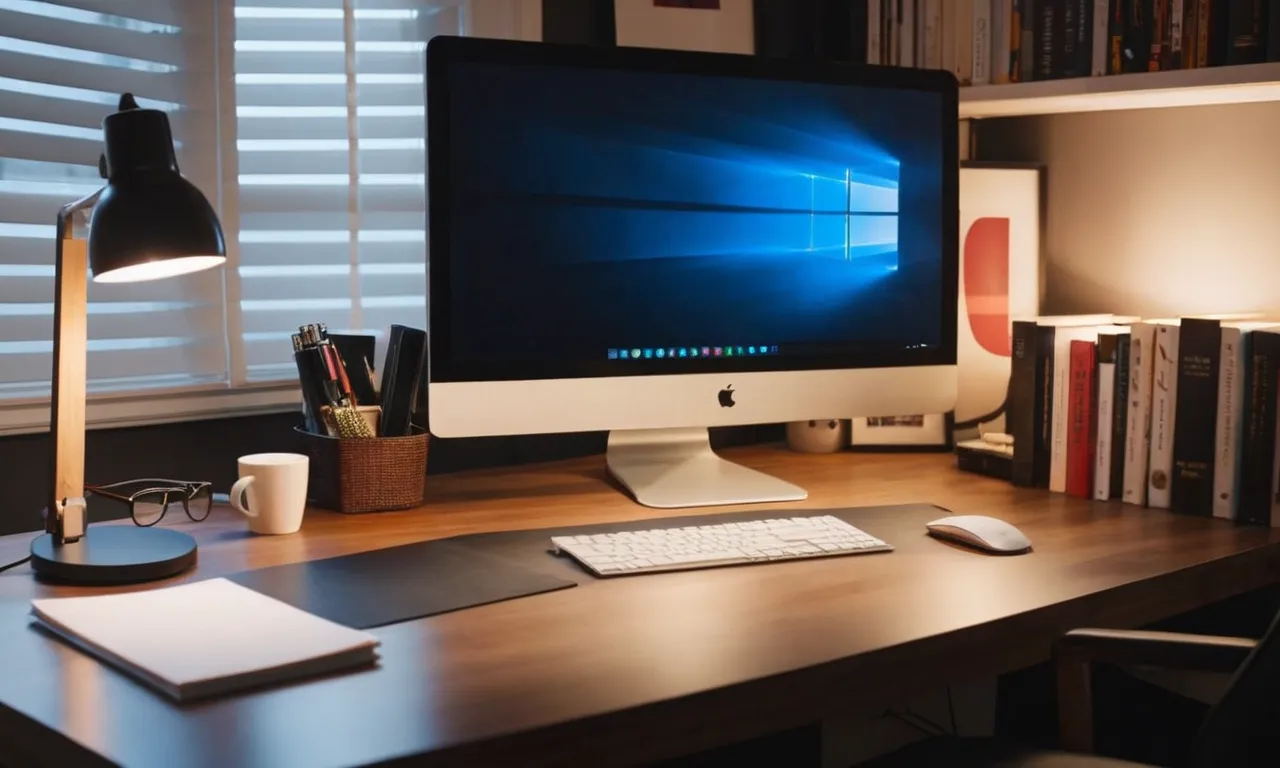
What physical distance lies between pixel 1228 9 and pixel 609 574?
1.18 metres

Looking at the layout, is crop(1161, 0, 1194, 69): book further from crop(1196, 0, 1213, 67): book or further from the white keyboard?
the white keyboard

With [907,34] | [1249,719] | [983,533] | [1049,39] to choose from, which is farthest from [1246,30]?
[1249,719]

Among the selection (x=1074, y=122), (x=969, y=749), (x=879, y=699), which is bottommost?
(x=969, y=749)

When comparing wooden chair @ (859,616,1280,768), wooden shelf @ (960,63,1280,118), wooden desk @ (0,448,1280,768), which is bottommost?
wooden chair @ (859,616,1280,768)

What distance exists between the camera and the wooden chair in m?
0.99

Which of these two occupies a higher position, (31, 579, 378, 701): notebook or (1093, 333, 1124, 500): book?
(1093, 333, 1124, 500): book

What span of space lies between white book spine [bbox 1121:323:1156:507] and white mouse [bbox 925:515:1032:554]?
0.31 m

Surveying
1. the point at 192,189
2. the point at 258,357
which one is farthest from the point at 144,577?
the point at 258,357

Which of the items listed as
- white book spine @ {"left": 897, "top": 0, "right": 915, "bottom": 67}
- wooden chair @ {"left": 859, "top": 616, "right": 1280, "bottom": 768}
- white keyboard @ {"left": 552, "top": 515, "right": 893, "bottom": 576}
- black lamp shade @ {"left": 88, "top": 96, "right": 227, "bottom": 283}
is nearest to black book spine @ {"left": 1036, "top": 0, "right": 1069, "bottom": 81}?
white book spine @ {"left": 897, "top": 0, "right": 915, "bottom": 67}

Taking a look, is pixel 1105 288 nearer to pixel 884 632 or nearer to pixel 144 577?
pixel 884 632

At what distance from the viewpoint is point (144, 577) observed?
1288 mm

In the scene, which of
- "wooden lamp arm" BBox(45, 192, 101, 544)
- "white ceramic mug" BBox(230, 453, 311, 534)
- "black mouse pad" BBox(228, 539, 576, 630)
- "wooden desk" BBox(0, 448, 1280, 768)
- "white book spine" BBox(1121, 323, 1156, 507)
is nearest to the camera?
"wooden desk" BBox(0, 448, 1280, 768)

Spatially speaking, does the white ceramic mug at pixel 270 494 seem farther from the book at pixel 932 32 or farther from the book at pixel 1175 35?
the book at pixel 1175 35

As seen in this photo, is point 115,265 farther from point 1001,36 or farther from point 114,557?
point 1001,36
